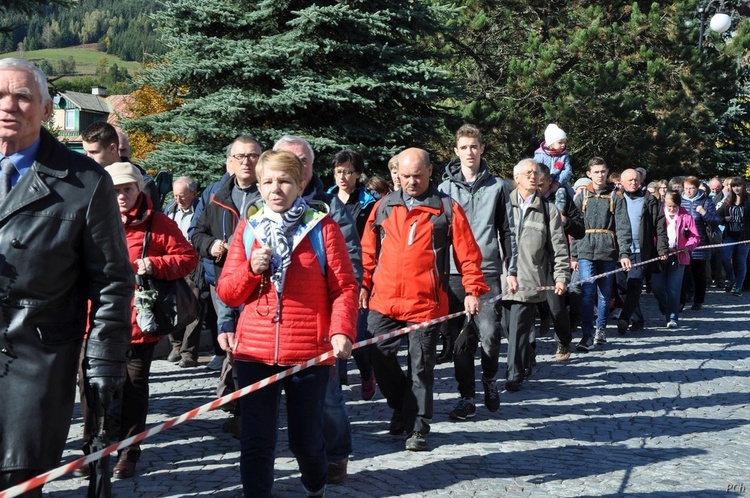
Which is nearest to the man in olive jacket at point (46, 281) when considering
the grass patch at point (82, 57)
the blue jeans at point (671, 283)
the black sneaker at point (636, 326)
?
the black sneaker at point (636, 326)

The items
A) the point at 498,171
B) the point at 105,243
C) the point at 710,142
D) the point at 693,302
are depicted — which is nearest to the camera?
the point at 105,243

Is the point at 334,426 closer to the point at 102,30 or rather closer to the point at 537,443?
the point at 537,443

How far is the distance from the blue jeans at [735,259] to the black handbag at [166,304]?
1523 cm

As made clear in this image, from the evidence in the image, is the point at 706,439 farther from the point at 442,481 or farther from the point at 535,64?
the point at 535,64

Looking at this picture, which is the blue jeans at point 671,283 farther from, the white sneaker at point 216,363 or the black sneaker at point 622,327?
the white sneaker at point 216,363

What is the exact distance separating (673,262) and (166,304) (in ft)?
31.6

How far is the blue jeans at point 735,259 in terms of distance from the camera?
19000 millimetres

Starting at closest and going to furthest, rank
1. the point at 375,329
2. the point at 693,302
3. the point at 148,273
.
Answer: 1. the point at 148,273
2. the point at 375,329
3. the point at 693,302

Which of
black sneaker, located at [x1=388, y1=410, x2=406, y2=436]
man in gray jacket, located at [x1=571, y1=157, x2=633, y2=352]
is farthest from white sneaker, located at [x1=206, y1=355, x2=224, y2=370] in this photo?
→ man in gray jacket, located at [x1=571, y1=157, x2=633, y2=352]

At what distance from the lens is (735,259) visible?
19531 mm

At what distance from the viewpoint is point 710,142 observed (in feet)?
98.4

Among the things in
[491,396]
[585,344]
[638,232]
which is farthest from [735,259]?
[491,396]

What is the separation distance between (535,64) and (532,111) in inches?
51.9

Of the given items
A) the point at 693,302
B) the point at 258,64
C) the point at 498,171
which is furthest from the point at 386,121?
the point at 498,171
